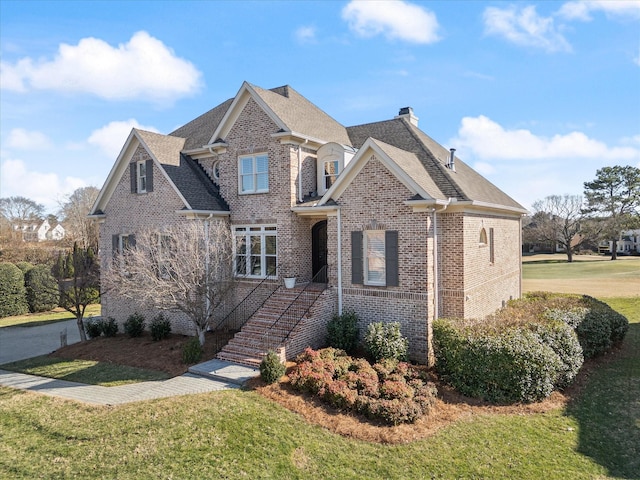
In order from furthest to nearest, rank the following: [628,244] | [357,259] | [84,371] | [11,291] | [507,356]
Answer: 1. [628,244]
2. [11,291]
3. [357,259]
4. [84,371]
5. [507,356]

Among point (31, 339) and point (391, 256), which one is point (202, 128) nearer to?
point (391, 256)

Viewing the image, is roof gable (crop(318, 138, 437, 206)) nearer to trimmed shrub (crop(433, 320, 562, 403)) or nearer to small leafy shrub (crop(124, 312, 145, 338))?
trimmed shrub (crop(433, 320, 562, 403))

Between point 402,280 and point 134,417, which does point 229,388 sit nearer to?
point 134,417

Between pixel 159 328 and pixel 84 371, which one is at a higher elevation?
pixel 159 328

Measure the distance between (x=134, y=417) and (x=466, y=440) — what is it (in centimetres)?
750

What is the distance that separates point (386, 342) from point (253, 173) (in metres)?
9.06

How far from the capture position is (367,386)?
10.5 metres

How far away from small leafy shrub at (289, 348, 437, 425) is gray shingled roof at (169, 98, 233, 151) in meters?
12.6

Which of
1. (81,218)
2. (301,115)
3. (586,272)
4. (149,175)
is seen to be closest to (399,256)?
(301,115)

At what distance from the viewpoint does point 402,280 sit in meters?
13.6

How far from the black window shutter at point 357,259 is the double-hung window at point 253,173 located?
4794 millimetres

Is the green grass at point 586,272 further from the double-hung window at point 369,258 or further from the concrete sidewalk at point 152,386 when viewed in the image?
the concrete sidewalk at point 152,386

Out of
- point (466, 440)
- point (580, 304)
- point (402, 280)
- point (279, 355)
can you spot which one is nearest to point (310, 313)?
point (279, 355)

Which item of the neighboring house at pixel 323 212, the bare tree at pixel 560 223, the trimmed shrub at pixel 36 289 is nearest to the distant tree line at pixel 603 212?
the bare tree at pixel 560 223
